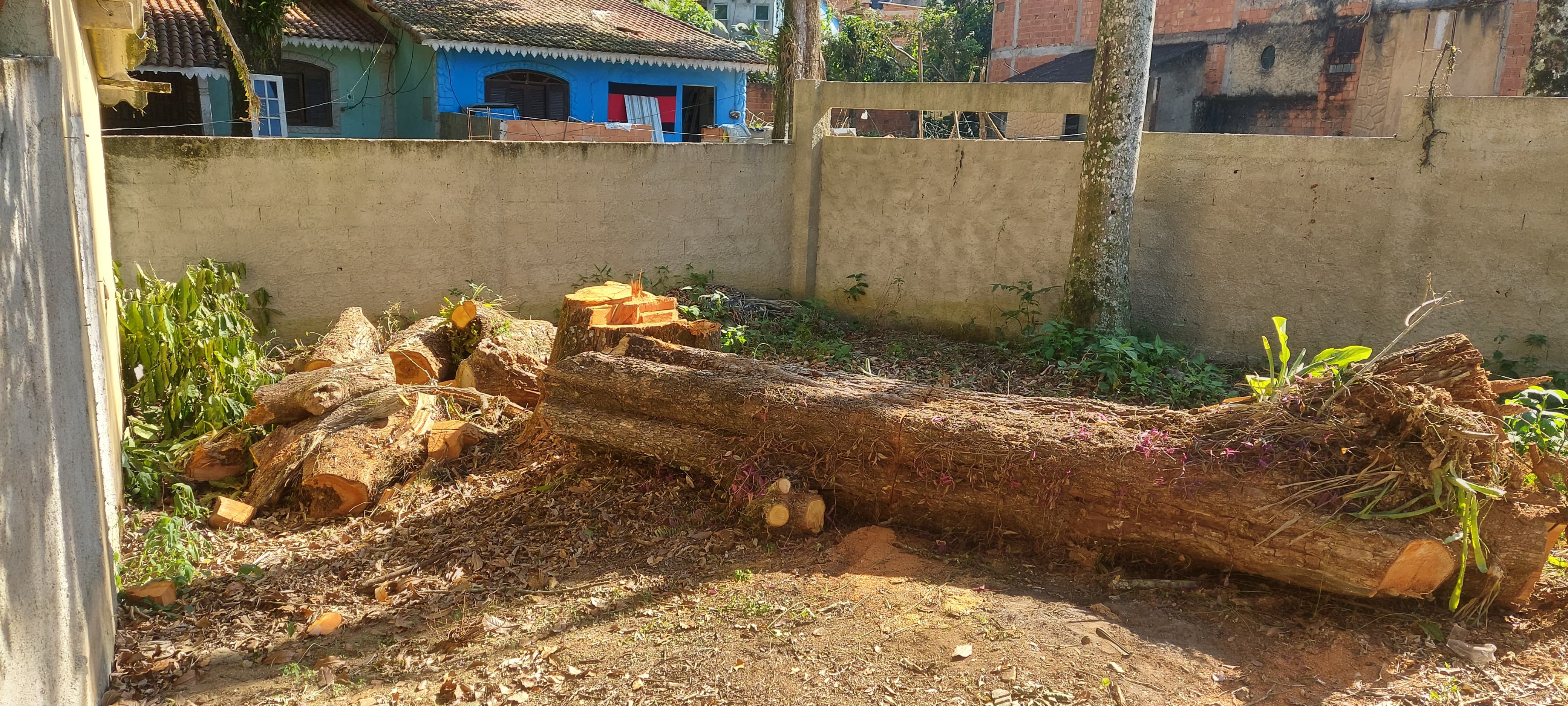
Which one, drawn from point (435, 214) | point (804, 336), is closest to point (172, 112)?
point (435, 214)

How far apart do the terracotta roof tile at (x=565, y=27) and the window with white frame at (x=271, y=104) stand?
2.36m

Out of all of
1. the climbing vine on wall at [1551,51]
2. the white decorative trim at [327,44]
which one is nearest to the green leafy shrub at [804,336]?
the climbing vine on wall at [1551,51]

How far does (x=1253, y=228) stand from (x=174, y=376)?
24.9 ft

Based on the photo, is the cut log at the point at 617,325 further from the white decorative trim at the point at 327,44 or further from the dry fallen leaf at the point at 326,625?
the white decorative trim at the point at 327,44

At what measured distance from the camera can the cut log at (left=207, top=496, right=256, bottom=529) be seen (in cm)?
498

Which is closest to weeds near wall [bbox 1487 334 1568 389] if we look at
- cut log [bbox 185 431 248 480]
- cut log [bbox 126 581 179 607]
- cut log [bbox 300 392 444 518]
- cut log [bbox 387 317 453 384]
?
cut log [bbox 300 392 444 518]

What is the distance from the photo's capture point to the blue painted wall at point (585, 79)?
18.2 metres

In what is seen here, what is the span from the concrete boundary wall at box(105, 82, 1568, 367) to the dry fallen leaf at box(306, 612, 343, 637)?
4099 mm

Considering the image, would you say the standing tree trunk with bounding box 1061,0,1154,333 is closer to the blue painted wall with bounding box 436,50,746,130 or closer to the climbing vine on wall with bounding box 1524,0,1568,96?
the climbing vine on wall with bounding box 1524,0,1568,96

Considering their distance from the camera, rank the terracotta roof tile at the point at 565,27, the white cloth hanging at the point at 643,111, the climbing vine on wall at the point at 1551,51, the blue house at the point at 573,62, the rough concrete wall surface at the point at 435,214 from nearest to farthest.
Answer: the rough concrete wall surface at the point at 435,214, the climbing vine on wall at the point at 1551,51, the terracotta roof tile at the point at 565,27, the blue house at the point at 573,62, the white cloth hanging at the point at 643,111

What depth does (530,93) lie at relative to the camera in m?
19.4

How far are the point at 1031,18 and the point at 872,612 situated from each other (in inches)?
810

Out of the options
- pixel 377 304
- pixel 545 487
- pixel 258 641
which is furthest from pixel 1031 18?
pixel 258 641

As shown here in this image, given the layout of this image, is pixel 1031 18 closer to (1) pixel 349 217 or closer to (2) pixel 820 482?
(1) pixel 349 217
